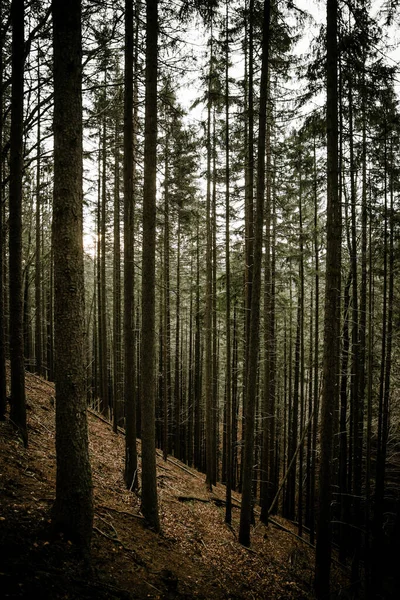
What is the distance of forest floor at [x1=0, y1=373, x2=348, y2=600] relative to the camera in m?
3.54

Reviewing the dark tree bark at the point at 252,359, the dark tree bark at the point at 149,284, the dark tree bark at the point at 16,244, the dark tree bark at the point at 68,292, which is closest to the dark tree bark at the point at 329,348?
the dark tree bark at the point at 252,359

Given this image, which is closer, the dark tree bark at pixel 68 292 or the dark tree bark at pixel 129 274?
the dark tree bark at pixel 68 292

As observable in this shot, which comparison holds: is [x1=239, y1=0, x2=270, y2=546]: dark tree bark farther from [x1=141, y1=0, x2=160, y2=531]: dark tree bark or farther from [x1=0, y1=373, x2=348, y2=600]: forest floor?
[x1=141, y1=0, x2=160, y2=531]: dark tree bark

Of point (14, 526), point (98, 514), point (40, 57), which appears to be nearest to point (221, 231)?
point (40, 57)

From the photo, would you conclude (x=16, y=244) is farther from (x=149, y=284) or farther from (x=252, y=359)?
(x=252, y=359)

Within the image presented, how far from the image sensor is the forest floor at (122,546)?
354 centimetres

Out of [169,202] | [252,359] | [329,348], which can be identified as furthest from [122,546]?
[169,202]

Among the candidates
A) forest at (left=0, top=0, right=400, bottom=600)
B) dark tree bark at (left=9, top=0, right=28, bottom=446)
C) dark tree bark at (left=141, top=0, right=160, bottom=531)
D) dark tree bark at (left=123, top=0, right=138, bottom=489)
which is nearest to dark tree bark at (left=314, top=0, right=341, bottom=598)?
forest at (left=0, top=0, right=400, bottom=600)

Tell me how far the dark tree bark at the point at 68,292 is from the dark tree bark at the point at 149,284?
2.56 meters

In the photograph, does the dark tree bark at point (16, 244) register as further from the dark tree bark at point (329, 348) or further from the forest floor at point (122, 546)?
the dark tree bark at point (329, 348)

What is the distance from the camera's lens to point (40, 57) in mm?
8656

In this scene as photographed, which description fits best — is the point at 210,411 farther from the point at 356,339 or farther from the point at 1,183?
the point at 1,183

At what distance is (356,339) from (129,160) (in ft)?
33.5

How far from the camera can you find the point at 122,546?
5.13 m
